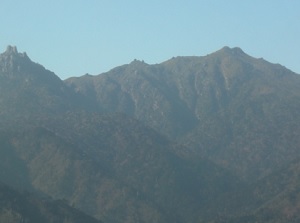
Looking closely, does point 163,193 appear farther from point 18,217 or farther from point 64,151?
point 18,217

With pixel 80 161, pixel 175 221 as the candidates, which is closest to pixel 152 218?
pixel 175 221

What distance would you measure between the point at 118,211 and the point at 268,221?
51.0 metres

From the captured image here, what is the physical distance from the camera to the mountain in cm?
11225

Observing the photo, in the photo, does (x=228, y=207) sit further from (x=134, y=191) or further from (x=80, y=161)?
(x=80, y=161)

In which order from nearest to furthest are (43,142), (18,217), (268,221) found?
1. (18,217)
2. (268,221)
3. (43,142)

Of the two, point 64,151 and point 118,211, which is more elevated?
point 64,151

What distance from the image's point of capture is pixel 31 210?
118 m

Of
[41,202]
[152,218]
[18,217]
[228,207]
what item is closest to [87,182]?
[152,218]

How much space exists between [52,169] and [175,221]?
4033 cm

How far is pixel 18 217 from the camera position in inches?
4385

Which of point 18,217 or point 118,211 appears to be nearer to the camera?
point 18,217

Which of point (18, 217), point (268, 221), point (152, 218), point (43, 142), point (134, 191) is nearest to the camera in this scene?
point (18, 217)

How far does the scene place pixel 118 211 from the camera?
174 meters

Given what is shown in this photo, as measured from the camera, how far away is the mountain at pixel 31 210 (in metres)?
112
